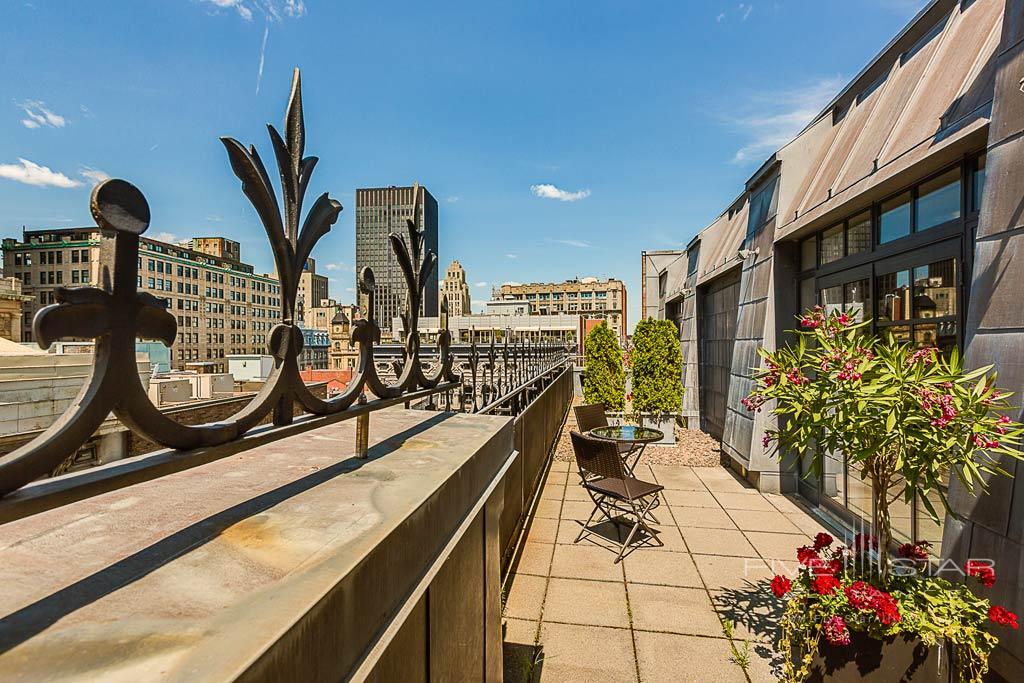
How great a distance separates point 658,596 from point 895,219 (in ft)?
16.4

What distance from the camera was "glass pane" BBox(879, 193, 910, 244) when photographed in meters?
5.36

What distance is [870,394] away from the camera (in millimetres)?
2955

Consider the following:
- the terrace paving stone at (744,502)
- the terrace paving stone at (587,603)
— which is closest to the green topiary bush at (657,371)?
the terrace paving stone at (744,502)

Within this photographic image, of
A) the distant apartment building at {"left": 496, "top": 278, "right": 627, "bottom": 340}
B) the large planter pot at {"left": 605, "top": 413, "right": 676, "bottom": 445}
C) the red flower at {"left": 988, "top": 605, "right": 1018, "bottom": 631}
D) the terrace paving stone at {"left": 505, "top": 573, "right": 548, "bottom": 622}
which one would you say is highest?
the distant apartment building at {"left": 496, "top": 278, "right": 627, "bottom": 340}

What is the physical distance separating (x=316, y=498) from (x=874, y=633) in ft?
11.5

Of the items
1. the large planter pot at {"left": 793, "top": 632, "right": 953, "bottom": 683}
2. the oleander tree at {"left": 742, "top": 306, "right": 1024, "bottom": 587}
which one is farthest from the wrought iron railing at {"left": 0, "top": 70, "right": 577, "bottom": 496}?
the large planter pot at {"left": 793, "top": 632, "right": 953, "bottom": 683}

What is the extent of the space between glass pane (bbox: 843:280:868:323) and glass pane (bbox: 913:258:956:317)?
923 millimetres

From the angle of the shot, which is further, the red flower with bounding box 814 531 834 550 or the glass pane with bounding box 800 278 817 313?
the glass pane with bounding box 800 278 817 313

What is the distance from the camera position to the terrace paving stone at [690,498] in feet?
24.2

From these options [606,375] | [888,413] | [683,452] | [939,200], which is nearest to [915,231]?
[939,200]

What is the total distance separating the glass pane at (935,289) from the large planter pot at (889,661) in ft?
10.6

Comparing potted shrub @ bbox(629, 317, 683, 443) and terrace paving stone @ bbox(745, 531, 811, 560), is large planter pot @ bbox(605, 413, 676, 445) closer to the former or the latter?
potted shrub @ bbox(629, 317, 683, 443)

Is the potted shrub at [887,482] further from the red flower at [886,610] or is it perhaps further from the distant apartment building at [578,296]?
the distant apartment building at [578,296]

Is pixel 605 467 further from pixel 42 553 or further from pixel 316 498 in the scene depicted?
pixel 42 553
